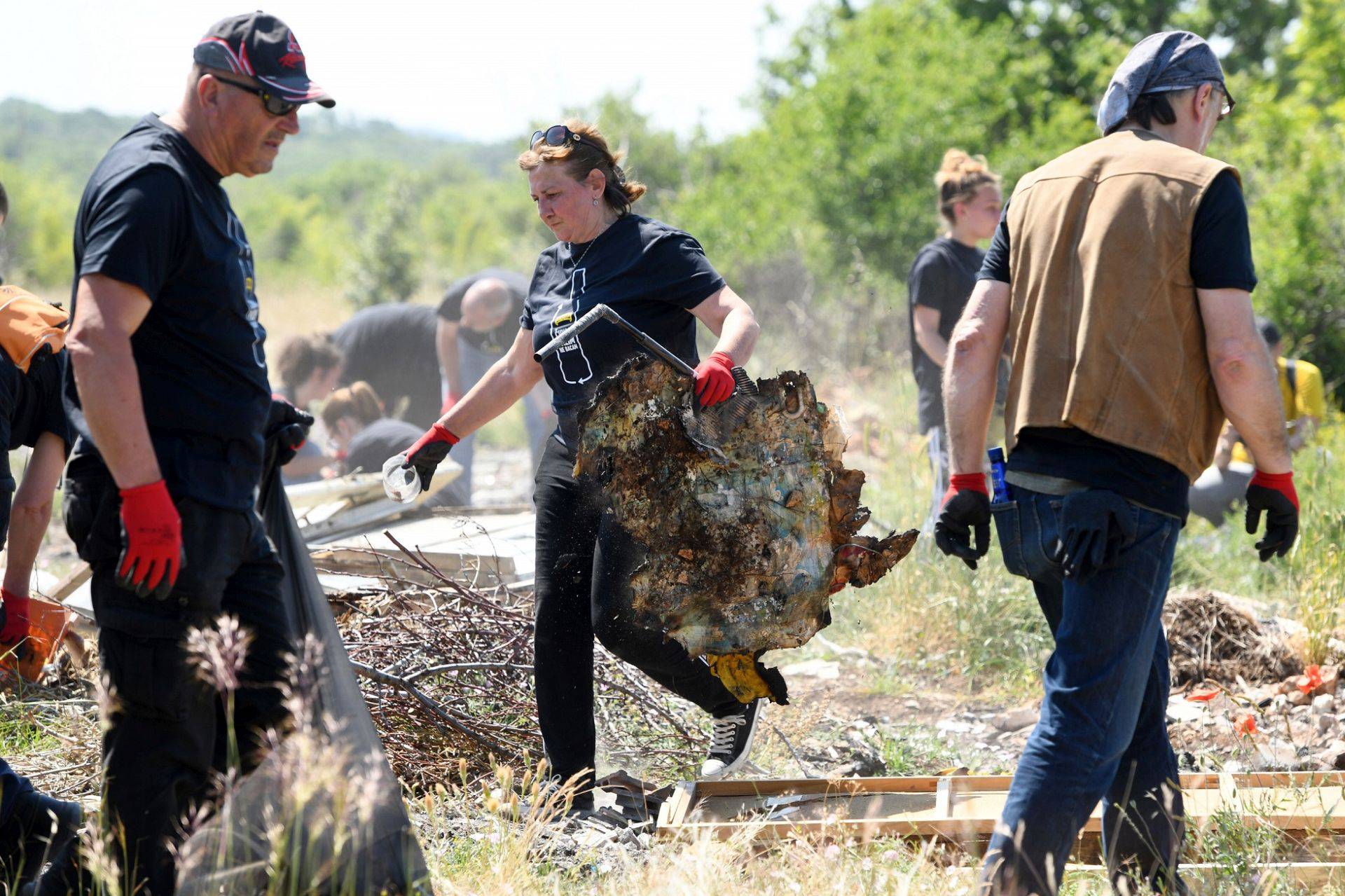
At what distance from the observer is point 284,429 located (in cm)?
271

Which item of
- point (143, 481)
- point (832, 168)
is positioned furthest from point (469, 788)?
point (832, 168)

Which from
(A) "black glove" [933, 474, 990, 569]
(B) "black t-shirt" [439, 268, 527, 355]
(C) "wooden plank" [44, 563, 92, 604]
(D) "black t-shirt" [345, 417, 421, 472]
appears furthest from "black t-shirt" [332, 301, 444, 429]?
(A) "black glove" [933, 474, 990, 569]

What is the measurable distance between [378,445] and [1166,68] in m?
5.07

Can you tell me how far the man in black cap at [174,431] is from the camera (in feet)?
7.60

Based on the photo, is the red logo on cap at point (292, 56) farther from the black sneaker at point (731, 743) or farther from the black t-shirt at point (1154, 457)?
the black sneaker at point (731, 743)

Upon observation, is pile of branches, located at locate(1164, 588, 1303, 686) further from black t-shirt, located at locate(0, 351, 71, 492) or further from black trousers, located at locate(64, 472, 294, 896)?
black t-shirt, located at locate(0, 351, 71, 492)

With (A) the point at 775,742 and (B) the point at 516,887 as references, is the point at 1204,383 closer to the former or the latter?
(B) the point at 516,887

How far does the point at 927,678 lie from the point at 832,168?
9337 mm

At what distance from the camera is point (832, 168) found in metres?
13.7

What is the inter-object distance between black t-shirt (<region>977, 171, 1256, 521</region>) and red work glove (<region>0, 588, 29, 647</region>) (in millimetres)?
2455

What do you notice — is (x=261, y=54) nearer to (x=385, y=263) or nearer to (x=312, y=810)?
(x=312, y=810)

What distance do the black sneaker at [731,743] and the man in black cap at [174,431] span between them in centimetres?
145

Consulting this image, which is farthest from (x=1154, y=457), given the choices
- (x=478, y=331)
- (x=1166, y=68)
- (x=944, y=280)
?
(x=478, y=331)

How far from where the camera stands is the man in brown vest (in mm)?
2535
